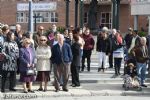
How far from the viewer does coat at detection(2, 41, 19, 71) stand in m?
15.4

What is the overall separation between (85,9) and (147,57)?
4421 cm

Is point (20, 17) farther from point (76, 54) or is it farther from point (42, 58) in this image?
point (42, 58)

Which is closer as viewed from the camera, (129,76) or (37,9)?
(129,76)

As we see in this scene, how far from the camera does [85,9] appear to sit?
60812 millimetres

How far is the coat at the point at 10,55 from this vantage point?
50.7 ft

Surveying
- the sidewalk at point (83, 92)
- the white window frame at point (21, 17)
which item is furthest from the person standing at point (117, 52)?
the white window frame at point (21, 17)

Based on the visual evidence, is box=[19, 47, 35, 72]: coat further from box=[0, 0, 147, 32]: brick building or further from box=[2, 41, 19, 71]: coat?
box=[0, 0, 147, 32]: brick building

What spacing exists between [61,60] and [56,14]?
47421mm

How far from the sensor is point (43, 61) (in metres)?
15.9

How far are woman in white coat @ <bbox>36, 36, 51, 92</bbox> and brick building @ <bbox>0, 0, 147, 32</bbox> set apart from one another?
44.1 m

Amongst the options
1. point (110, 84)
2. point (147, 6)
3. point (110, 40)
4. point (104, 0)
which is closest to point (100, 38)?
point (110, 40)

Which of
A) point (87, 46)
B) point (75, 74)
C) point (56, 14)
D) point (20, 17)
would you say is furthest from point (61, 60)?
point (20, 17)

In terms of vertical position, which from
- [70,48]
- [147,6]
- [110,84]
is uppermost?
[147,6]

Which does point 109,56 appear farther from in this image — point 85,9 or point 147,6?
point 85,9
